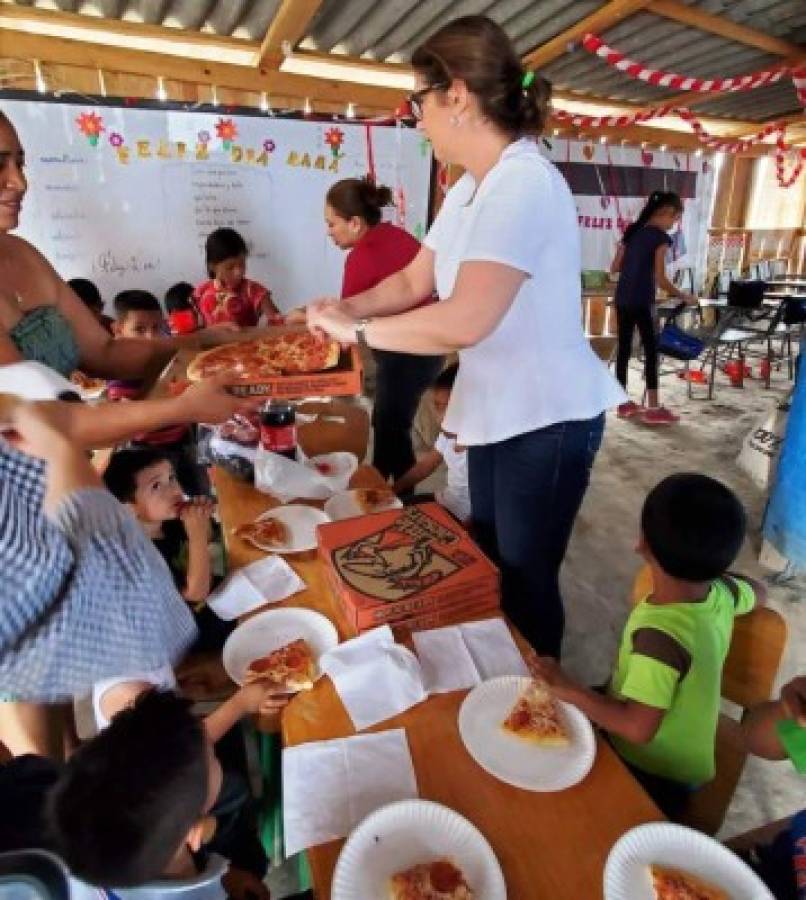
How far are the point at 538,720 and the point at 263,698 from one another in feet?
1.50

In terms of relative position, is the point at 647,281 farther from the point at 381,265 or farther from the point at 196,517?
the point at 196,517

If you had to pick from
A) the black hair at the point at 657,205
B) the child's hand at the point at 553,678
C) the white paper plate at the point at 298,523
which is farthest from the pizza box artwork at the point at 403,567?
the black hair at the point at 657,205

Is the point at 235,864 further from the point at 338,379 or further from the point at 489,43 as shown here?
the point at 489,43

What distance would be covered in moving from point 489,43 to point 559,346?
2.01 ft

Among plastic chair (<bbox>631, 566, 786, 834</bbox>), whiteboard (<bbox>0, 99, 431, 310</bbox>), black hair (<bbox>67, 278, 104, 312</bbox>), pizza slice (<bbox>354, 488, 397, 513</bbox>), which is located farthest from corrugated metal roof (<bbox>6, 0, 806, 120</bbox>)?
plastic chair (<bbox>631, 566, 786, 834</bbox>)

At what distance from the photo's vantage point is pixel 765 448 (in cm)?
365

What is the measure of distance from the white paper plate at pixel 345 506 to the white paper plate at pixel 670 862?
3.25 feet

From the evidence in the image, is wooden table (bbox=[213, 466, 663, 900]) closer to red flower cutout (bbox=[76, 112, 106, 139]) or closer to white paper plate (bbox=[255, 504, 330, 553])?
white paper plate (bbox=[255, 504, 330, 553])

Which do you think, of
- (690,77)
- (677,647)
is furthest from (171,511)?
(690,77)

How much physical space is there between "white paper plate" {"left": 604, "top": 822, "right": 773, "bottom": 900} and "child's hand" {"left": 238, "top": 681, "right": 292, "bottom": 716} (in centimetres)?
54

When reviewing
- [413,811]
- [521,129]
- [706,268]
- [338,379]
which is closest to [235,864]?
[413,811]

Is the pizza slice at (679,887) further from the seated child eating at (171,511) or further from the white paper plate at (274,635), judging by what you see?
the seated child eating at (171,511)

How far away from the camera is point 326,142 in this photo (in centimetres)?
413

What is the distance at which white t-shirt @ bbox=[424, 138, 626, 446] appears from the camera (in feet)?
3.69
